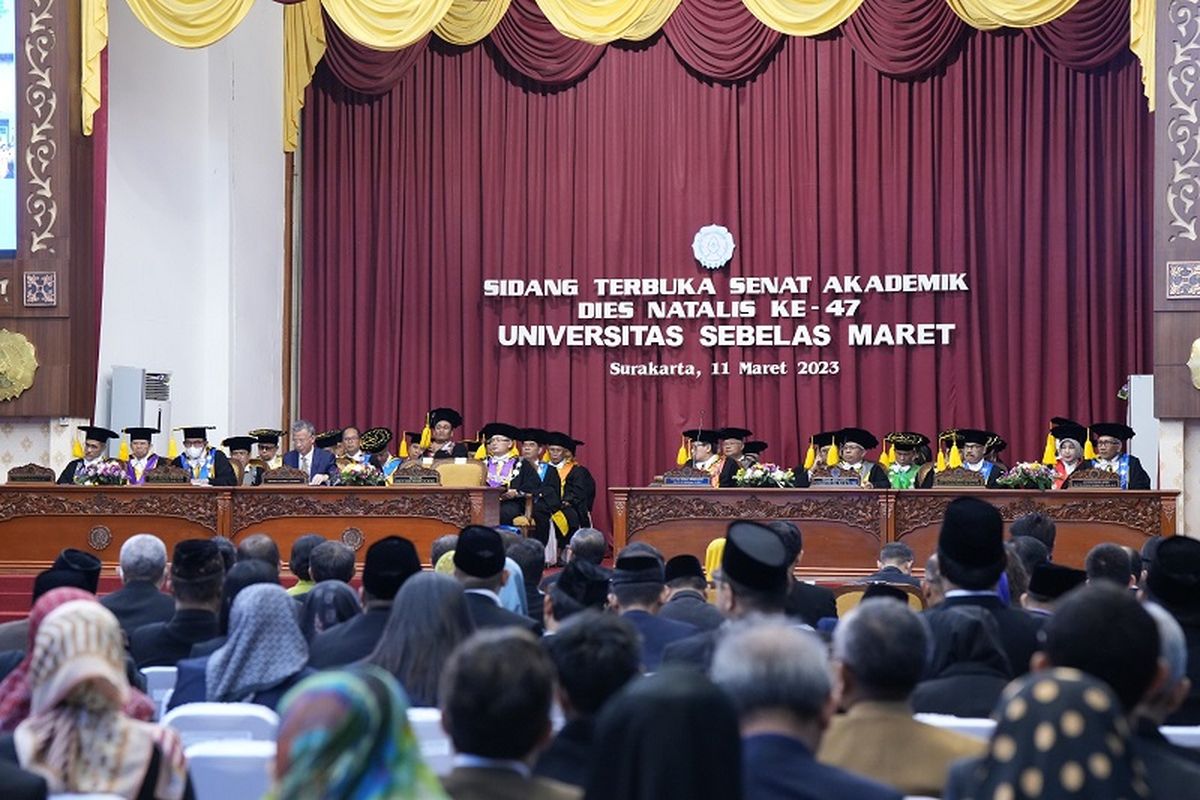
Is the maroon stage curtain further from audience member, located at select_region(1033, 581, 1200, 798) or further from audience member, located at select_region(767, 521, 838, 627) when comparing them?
audience member, located at select_region(1033, 581, 1200, 798)

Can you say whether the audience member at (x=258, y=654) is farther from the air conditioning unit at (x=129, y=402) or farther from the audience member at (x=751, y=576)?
the air conditioning unit at (x=129, y=402)

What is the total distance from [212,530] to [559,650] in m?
8.28

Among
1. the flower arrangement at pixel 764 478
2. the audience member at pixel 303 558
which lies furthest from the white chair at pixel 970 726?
the flower arrangement at pixel 764 478

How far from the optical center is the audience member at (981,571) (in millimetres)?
4559

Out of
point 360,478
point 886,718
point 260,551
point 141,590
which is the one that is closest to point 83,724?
point 886,718

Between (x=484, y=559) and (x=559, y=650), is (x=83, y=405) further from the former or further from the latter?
(x=559, y=650)

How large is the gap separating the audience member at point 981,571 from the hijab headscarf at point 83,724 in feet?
8.16

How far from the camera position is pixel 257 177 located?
50.1 ft

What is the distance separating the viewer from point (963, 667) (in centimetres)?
400

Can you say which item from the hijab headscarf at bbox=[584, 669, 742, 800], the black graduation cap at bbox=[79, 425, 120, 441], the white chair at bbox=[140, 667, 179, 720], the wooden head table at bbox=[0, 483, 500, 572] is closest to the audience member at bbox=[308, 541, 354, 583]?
the white chair at bbox=[140, 667, 179, 720]

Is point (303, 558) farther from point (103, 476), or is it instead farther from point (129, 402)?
point (129, 402)

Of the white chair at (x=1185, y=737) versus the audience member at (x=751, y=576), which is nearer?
the white chair at (x=1185, y=737)

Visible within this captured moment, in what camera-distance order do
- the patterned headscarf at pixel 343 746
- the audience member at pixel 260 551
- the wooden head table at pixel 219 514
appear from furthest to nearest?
the wooden head table at pixel 219 514, the audience member at pixel 260 551, the patterned headscarf at pixel 343 746

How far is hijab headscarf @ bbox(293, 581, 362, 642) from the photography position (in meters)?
5.25
